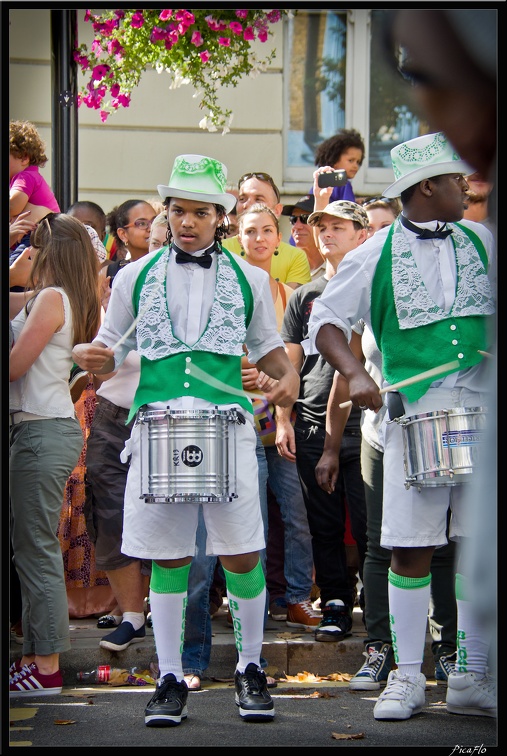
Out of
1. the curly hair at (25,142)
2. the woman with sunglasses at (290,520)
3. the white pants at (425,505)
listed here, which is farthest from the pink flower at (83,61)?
the white pants at (425,505)

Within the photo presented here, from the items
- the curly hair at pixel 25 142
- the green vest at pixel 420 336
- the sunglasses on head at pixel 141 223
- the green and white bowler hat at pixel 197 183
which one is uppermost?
the curly hair at pixel 25 142

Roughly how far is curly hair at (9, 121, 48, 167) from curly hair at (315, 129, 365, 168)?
2213 mm

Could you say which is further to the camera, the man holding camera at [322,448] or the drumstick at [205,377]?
the man holding camera at [322,448]

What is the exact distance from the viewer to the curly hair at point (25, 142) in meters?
6.96

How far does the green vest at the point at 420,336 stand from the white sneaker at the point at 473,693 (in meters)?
1.20

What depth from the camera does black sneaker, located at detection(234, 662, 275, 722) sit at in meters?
4.67

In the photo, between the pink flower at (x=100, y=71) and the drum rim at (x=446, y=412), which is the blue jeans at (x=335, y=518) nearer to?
the drum rim at (x=446, y=412)

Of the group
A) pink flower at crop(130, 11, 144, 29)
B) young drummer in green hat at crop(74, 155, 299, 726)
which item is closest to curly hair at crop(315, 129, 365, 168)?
pink flower at crop(130, 11, 144, 29)

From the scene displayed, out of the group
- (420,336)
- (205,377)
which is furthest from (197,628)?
(420,336)

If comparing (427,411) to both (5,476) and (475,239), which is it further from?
(5,476)

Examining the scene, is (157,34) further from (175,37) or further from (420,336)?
(420,336)

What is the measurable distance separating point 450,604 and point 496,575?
361 cm

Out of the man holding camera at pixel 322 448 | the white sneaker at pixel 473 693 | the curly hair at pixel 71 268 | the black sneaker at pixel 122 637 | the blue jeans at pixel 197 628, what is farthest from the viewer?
the man holding camera at pixel 322 448

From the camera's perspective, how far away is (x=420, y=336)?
4.68 m
